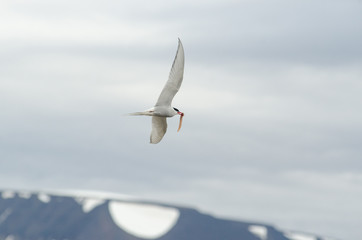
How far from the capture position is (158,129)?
65438 mm

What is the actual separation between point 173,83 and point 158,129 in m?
5.50

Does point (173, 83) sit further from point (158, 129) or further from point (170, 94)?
point (158, 129)

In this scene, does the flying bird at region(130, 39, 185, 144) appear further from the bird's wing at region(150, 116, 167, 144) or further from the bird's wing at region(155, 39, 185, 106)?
the bird's wing at region(150, 116, 167, 144)

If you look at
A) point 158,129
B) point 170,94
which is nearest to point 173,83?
point 170,94

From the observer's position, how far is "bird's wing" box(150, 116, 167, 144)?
6500 centimetres

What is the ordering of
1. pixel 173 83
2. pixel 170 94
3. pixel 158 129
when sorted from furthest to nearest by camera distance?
pixel 158 129 < pixel 170 94 < pixel 173 83

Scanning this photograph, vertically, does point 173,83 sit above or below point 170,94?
above

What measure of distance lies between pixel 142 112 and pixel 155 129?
14.6ft

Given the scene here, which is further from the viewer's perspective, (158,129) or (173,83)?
(158,129)

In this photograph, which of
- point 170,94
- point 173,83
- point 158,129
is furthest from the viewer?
point 158,129

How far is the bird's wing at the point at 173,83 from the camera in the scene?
6006cm

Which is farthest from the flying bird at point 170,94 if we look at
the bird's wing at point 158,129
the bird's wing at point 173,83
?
the bird's wing at point 158,129

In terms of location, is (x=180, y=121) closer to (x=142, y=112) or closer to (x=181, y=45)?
(x=142, y=112)

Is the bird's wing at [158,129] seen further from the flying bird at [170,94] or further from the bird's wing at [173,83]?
the bird's wing at [173,83]
